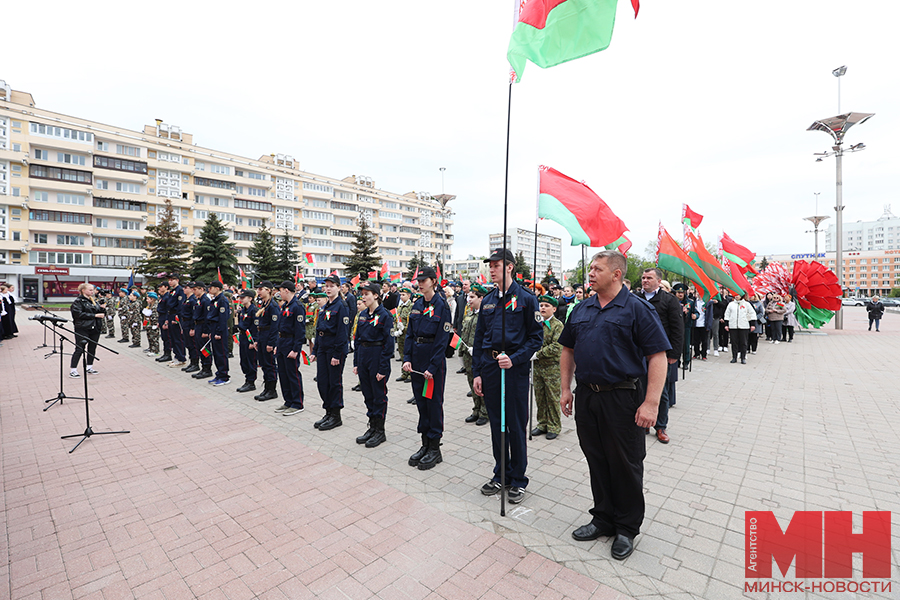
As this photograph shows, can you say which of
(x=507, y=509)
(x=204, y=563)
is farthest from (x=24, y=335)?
(x=507, y=509)

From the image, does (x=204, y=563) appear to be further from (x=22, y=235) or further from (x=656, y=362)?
(x=22, y=235)

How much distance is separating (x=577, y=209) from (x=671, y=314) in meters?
3.01

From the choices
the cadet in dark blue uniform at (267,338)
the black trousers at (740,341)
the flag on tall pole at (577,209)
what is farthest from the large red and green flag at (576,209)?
the black trousers at (740,341)

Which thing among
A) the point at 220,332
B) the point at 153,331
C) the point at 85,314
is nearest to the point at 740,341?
the point at 220,332

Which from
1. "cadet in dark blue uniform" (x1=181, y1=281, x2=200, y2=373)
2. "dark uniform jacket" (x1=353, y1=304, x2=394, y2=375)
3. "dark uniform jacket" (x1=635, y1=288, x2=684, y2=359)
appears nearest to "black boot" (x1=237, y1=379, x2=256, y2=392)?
"cadet in dark blue uniform" (x1=181, y1=281, x2=200, y2=373)

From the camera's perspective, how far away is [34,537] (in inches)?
137

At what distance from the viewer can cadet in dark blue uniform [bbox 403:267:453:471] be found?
4.91m

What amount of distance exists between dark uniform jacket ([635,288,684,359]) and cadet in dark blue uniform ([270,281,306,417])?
5.29m

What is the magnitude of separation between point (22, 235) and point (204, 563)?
199 ft

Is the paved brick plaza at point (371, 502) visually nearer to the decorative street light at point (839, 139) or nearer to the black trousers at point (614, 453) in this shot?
the black trousers at point (614, 453)

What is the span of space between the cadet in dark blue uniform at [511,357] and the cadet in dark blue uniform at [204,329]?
309 inches

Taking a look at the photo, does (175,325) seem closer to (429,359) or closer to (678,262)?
(429,359)

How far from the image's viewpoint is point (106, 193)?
49.7 meters

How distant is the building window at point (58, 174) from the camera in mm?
45281
